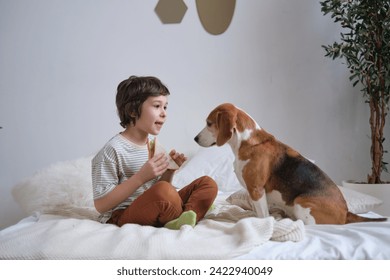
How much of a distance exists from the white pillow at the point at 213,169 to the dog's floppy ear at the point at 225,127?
0.81 m

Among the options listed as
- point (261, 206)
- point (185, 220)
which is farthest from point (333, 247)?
point (185, 220)

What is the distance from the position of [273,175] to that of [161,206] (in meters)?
0.36

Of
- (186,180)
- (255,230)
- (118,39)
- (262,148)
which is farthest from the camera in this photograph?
(118,39)

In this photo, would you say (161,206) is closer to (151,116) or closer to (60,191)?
(151,116)

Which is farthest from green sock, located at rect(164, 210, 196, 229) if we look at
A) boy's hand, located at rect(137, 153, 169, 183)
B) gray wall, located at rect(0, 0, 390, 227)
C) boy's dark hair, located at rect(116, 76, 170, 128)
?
gray wall, located at rect(0, 0, 390, 227)

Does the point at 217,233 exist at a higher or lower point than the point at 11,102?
lower

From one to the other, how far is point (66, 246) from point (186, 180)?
112cm

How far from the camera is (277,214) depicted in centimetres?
146

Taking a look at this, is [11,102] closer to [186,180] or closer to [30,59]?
[30,59]

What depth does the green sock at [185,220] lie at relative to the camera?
1.29 metres

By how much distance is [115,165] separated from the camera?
1.44m

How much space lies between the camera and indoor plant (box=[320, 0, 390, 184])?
2.39 meters

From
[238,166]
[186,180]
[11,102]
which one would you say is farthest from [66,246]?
[11,102]
